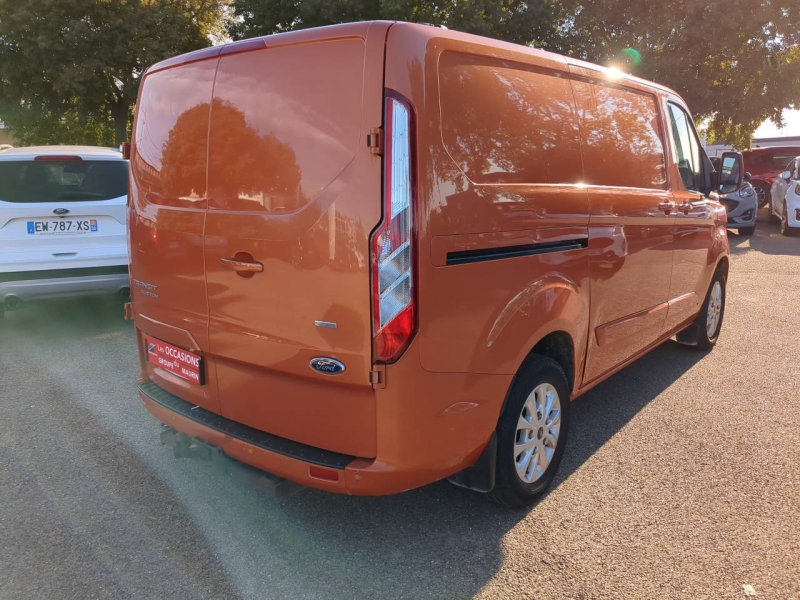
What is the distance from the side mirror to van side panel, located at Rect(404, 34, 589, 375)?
273 centimetres

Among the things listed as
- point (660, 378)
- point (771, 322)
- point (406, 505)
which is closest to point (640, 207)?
point (660, 378)

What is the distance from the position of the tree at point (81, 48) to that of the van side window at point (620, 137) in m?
18.4

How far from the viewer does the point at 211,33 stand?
2289cm

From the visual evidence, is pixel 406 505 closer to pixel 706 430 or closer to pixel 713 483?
pixel 713 483

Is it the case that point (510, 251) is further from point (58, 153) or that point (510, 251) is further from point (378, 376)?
point (58, 153)

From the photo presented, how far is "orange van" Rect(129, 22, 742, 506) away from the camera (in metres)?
2.38

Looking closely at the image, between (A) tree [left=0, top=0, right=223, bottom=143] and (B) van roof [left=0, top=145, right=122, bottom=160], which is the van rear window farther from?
(A) tree [left=0, top=0, right=223, bottom=143]

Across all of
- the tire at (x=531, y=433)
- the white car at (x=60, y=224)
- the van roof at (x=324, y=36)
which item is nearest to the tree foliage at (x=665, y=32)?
the white car at (x=60, y=224)

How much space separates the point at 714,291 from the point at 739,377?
94 centimetres

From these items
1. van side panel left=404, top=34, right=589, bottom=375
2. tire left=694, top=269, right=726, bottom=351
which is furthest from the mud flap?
tire left=694, top=269, right=726, bottom=351

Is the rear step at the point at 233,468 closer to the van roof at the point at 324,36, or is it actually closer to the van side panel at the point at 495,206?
the van side panel at the point at 495,206

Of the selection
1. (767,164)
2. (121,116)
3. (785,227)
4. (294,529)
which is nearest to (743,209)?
(785,227)

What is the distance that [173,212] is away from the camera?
3.02 m

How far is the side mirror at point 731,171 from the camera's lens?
5316mm
